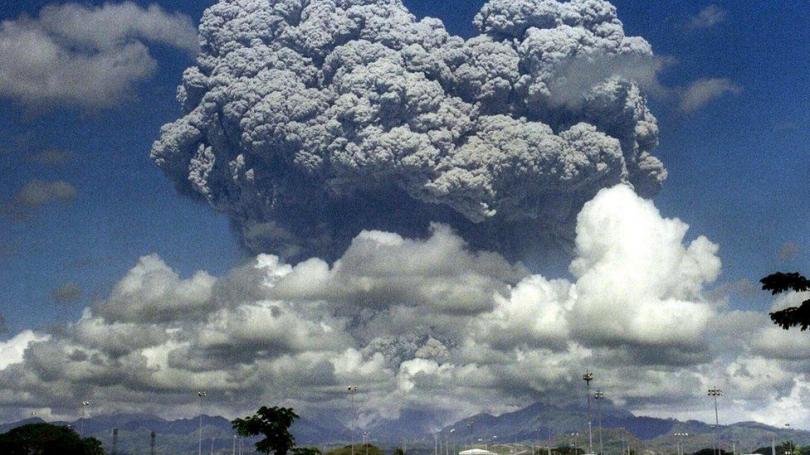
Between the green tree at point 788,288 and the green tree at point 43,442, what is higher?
the green tree at point 43,442

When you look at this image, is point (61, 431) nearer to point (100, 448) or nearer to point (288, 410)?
point (100, 448)

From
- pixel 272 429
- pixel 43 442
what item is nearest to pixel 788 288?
pixel 272 429

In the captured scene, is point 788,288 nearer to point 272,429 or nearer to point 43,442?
point 272,429

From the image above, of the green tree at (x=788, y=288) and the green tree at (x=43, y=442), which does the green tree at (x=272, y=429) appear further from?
the green tree at (x=788, y=288)

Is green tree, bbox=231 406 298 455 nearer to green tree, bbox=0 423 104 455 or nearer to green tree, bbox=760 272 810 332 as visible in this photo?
green tree, bbox=0 423 104 455

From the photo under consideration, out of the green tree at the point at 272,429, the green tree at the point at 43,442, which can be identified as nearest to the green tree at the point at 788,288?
the green tree at the point at 272,429

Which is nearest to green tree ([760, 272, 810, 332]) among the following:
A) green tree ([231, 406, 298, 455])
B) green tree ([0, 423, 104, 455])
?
green tree ([231, 406, 298, 455])
